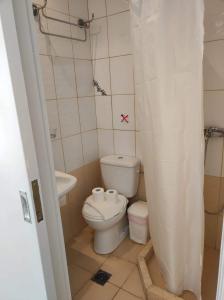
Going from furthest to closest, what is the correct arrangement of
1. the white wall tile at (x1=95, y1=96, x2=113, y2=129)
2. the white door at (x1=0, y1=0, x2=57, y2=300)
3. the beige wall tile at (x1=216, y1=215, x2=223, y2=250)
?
the white wall tile at (x1=95, y1=96, x2=113, y2=129) → the beige wall tile at (x1=216, y1=215, x2=223, y2=250) → the white door at (x1=0, y1=0, x2=57, y2=300)

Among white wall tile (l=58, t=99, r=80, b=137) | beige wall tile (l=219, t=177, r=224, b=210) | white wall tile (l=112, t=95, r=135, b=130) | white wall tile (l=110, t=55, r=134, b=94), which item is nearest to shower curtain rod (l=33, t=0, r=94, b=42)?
white wall tile (l=110, t=55, r=134, b=94)

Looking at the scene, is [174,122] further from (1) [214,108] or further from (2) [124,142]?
(2) [124,142]

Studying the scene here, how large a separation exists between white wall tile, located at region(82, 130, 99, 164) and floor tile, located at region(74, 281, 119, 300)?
1.01 meters

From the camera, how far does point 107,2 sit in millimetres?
1817

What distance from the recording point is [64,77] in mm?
1790

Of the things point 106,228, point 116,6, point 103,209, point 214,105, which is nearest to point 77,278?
point 106,228

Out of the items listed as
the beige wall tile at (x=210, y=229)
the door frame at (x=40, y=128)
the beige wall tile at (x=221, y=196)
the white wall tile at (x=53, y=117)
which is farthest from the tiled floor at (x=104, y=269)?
the white wall tile at (x=53, y=117)

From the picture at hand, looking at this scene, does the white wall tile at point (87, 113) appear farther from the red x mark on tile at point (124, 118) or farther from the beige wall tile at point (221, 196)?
the beige wall tile at point (221, 196)

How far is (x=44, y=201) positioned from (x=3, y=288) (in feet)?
2.16

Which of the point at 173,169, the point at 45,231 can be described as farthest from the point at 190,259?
the point at 45,231

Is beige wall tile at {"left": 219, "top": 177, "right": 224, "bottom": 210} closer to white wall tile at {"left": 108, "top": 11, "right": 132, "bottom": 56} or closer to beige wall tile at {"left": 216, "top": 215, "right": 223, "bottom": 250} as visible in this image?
beige wall tile at {"left": 216, "top": 215, "right": 223, "bottom": 250}

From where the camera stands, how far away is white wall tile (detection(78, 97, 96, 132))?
6.52 ft

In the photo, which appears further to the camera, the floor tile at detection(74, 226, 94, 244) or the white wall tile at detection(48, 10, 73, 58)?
the floor tile at detection(74, 226, 94, 244)

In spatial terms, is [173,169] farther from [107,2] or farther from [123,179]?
[107,2]
